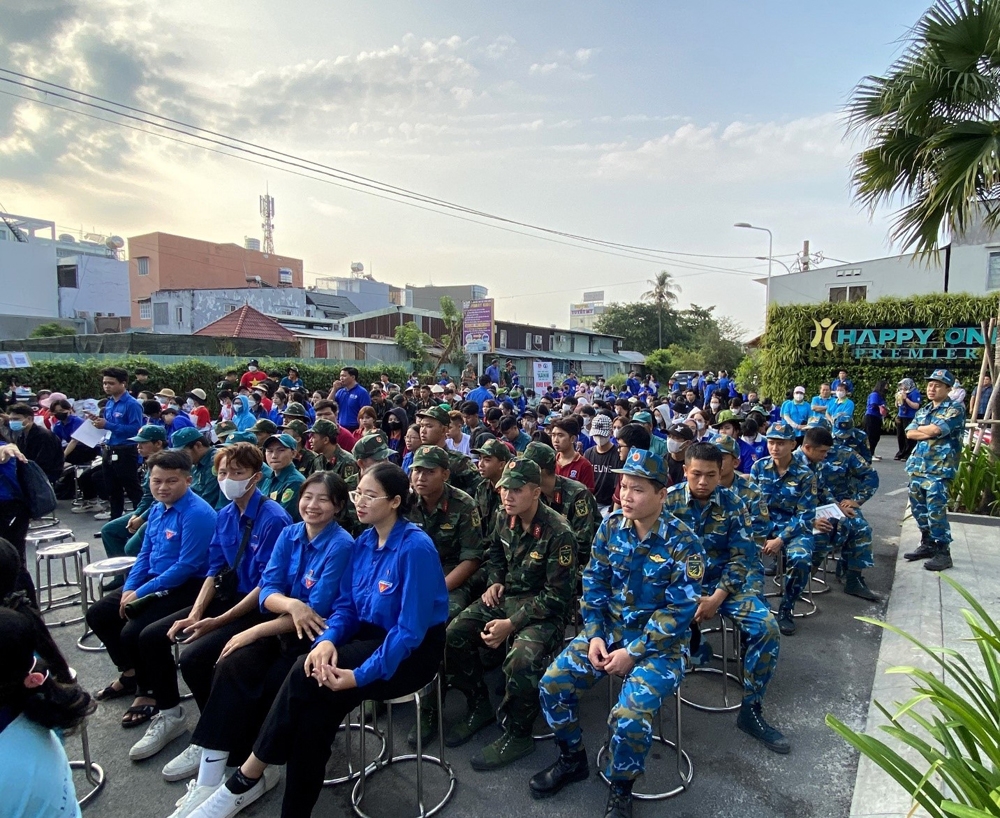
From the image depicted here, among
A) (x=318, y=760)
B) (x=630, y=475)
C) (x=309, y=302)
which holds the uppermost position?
(x=309, y=302)

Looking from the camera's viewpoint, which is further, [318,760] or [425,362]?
A: [425,362]

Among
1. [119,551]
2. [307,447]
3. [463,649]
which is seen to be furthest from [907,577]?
[119,551]

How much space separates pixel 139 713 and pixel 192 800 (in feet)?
3.95

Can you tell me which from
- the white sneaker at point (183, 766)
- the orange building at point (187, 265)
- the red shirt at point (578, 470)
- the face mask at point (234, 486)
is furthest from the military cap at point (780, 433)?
the orange building at point (187, 265)

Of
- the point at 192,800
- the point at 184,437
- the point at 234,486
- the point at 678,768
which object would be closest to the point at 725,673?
the point at 678,768

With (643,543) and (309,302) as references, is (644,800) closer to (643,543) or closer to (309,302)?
(643,543)

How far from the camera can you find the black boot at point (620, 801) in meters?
2.80

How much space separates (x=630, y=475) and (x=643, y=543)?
38 cm

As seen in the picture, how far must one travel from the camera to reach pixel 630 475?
3.13 m

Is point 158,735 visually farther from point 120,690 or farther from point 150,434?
point 150,434

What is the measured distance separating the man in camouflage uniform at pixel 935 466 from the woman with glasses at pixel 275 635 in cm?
563

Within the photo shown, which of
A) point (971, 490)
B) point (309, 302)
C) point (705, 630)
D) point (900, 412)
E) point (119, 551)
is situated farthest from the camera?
point (309, 302)

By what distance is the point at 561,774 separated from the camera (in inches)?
121

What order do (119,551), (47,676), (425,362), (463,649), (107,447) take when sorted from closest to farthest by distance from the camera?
(47,676) → (463,649) → (119,551) → (107,447) → (425,362)
